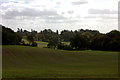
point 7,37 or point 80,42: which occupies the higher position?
point 7,37

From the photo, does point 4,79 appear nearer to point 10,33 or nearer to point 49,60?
point 49,60

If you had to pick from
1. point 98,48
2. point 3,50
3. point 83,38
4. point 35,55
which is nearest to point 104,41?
point 98,48

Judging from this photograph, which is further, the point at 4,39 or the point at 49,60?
the point at 4,39

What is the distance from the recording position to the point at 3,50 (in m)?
32.7

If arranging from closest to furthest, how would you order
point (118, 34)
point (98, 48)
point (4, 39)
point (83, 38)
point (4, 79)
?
1. point (4, 79)
2. point (4, 39)
3. point (118, 34)
4. point (98, 48)
5. point (83, 38)

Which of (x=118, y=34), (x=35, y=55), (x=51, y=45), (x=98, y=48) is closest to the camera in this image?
(x=35, y=55)

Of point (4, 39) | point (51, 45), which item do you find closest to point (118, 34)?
point (4, 39)

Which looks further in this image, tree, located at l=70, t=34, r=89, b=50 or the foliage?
tree, located at l=70, t=34, r=89, b=50

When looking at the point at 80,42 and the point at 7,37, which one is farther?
the point at 80,42

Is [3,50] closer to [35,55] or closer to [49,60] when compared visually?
[35,55]

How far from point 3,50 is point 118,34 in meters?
30.1

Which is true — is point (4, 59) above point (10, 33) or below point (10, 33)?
below

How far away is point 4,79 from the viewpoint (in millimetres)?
13469

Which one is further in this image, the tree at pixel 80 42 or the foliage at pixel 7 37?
the tree at pixel 80 42
